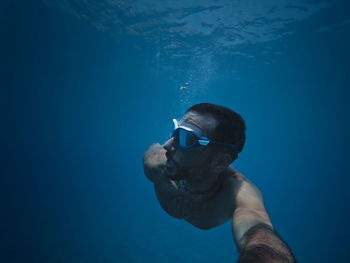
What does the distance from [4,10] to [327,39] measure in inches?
970

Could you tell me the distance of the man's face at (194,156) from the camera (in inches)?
101

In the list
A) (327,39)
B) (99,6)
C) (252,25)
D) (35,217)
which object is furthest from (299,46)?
(35,217)

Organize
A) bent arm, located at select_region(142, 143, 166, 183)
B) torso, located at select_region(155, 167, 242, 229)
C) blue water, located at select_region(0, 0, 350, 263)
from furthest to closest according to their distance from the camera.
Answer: blue water, located at select_region(0, 0, 350, 263) < bent arm, located at select_region(142, 143, 166, 183) < torso, located at select_region(155, 167, 242, 229)

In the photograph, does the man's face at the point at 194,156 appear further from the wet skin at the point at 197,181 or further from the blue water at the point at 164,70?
the blue water at the point at 164,70

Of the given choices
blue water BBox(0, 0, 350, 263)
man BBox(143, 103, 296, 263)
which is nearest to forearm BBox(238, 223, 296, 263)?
man BBox(143, 103, 296, 263)

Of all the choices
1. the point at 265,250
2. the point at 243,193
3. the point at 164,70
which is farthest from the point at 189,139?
the point at 164,70

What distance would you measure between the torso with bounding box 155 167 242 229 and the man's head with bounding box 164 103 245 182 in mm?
385

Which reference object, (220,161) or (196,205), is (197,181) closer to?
(220,161)

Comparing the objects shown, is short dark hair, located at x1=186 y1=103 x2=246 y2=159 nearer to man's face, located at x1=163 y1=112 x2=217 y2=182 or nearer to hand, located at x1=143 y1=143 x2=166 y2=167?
man's face, located at x1=163 y1=112 x2=217 y2=182

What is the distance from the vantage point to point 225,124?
258 centimetres

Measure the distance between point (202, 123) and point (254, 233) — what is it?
144 centimetres

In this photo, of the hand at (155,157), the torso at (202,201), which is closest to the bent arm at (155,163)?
the hand at (155,157)

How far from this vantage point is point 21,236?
15414mm

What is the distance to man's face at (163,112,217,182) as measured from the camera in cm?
258
